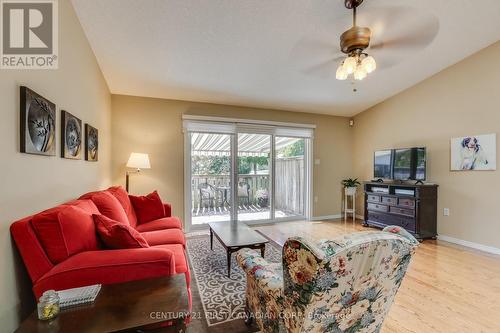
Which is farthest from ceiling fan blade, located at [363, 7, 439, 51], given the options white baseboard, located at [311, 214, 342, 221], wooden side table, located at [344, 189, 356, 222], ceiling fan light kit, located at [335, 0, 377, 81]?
white baseboard, located at [311, 214, 342, 221]

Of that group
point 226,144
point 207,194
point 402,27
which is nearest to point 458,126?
point 402,27

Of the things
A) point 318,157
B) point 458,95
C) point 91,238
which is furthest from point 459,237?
point 91,238

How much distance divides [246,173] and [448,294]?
133 inches

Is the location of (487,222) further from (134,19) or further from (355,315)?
(134,19)

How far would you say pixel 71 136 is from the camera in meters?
2.19

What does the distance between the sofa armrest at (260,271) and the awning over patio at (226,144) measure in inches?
116

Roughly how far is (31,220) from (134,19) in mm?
2107

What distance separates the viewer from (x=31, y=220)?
135 centimetres

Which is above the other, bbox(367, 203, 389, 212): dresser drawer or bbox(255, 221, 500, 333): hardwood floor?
bbox(367, 203, 389, 212): dresser drawer

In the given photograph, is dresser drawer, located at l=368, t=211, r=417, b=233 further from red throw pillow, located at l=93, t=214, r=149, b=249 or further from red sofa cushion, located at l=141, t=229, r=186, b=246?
red throw pillow, located at l=93, t=214, r=149, b=249

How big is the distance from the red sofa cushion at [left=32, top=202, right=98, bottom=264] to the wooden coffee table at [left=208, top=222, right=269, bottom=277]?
4.09ft

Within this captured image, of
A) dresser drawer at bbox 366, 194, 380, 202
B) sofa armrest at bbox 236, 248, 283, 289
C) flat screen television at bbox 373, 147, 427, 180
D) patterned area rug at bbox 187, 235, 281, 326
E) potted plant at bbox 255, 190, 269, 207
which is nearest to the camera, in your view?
sofa armrest at bbox 236, 248, 283, 289

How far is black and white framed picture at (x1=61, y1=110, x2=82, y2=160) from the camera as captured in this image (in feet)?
6.66

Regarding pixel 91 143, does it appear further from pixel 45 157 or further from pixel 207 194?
pixel 207 194
